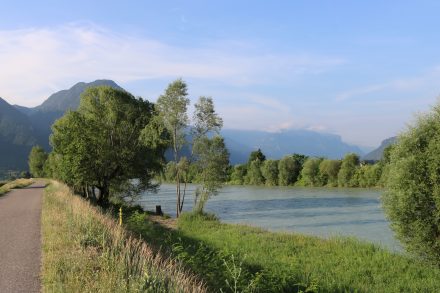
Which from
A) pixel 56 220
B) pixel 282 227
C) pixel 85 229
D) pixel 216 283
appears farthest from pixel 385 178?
pixel 282 227

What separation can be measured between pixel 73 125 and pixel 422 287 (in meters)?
32.1

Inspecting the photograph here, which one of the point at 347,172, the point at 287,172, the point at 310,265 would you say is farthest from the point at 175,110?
the point at 287,172

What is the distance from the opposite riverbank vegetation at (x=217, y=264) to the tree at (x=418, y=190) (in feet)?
3.12

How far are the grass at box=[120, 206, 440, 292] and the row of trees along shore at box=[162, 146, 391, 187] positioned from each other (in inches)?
2821

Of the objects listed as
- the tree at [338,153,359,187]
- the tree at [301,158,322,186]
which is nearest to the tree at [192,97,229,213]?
the tree at [338,153,359,187]

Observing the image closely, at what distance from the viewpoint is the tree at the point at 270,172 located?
120 metres

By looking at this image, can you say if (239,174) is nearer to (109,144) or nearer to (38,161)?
(38,161)

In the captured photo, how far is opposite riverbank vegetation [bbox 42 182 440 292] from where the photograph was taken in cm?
782

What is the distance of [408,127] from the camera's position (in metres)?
16.1

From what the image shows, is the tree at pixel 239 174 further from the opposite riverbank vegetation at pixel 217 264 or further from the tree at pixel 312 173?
the opposite riverbank vegetation at pixel 217 264

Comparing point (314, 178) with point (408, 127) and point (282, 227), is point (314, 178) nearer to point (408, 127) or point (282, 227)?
point (282, 227)

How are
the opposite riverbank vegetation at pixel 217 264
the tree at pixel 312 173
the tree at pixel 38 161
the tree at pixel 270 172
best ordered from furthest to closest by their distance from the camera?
the tree at pixel 38 161 < the tree at pixel 270 172 < the tree at pixel 312 173 < the opposite riverbank vegetation at pixel 217 264

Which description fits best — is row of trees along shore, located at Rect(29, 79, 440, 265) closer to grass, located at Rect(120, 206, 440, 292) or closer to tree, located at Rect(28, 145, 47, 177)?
grass, located at Rect(120, 206, 440, 292)

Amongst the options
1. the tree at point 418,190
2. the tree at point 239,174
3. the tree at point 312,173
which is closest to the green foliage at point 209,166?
the tree at point 418,190
